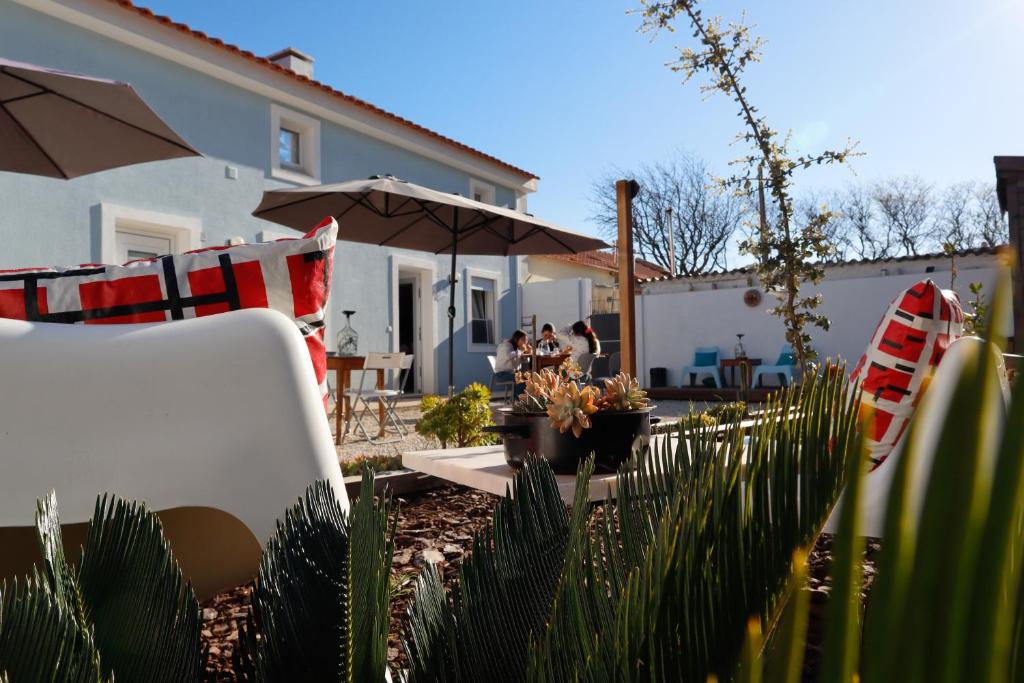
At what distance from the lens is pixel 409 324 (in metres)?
13.7

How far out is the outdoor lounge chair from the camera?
1135 millimetres

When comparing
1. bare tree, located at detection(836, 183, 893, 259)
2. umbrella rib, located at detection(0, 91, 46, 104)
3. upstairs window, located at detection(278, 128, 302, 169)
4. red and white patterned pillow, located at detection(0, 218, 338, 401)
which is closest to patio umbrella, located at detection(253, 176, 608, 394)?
umbrella rib, located at detection(0, 91, 46, 104)

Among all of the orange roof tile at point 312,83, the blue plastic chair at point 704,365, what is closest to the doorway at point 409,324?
the orange roof tile at point 312,83

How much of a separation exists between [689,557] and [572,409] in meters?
1.49

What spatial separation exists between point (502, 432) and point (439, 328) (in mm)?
11320

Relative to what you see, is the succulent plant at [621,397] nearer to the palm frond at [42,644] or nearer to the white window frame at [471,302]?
the palm frond at [42,644]

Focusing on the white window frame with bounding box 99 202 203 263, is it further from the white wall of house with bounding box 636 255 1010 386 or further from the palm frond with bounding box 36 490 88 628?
the white wall of house with bounding box 636 255 1010 386

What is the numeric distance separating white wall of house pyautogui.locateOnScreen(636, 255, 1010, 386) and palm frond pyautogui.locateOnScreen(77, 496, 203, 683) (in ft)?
40.5

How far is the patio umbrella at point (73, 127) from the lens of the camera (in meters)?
4.24

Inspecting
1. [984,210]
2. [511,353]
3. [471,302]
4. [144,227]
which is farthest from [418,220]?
[984,210]

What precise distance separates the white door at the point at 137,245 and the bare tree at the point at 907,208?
3229 cm

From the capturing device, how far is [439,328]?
1335 cm

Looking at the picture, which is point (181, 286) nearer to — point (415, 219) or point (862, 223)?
point (415, 219)

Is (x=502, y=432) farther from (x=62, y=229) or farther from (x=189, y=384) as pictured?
(x=62, y=229)
